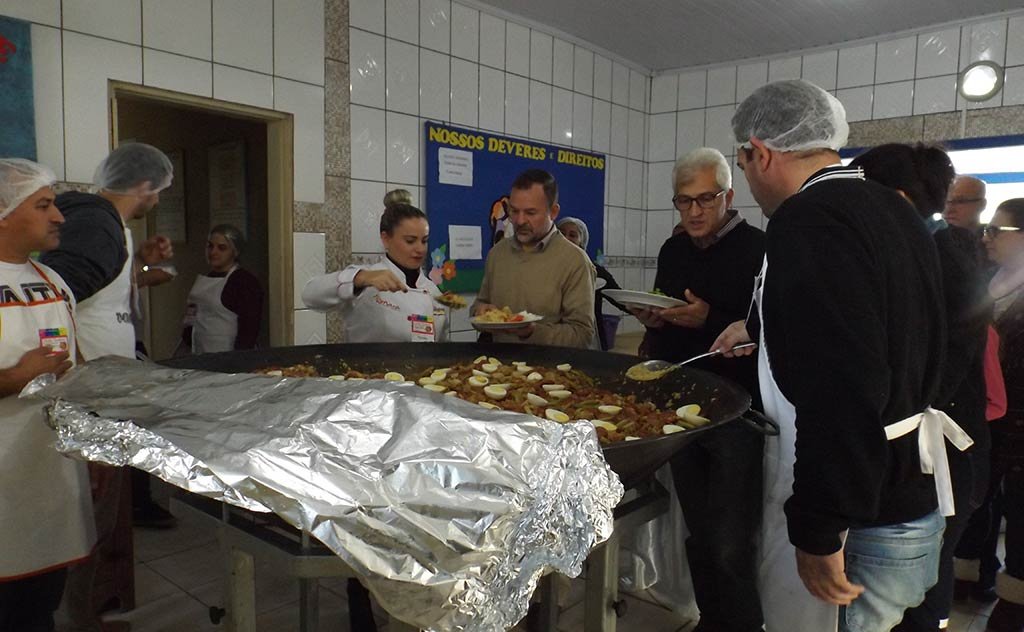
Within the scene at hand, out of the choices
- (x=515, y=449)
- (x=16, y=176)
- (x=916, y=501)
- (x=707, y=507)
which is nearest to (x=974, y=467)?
(x=916, y=501)

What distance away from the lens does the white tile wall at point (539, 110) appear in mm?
4707

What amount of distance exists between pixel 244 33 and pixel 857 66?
4.02 metres

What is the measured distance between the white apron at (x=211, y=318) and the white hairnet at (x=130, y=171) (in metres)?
1.23

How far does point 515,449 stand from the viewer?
1032mm

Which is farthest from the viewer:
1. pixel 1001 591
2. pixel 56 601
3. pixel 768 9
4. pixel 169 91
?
pixel 768 9

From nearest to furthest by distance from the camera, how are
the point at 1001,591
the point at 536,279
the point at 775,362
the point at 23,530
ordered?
the point at 775,362
the point at 23,530
the point at 1001,591
the point at 536,279

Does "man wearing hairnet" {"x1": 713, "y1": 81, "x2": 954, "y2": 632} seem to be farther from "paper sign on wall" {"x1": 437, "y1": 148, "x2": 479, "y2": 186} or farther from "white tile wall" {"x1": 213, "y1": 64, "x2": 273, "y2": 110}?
"paper sign on wall" {"x1": 437, "y1": 148, "x2": 479, "y2": 186}

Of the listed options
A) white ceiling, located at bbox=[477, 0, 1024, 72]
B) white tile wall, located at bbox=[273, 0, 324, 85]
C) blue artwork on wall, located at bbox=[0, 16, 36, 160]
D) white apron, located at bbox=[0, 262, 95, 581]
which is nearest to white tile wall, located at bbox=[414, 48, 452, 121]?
white ceiling, located at bbox=[477, 0, 1024, 72]

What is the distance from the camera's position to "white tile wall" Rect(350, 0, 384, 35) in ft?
11.9

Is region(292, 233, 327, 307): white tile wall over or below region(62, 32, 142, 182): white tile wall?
below

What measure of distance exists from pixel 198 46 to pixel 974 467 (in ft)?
11.1

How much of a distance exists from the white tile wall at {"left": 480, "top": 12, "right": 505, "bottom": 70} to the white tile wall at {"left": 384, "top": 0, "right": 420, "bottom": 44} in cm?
53

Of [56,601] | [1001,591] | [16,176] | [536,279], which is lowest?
[1001,591]

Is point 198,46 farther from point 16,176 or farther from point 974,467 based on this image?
point 974,467
